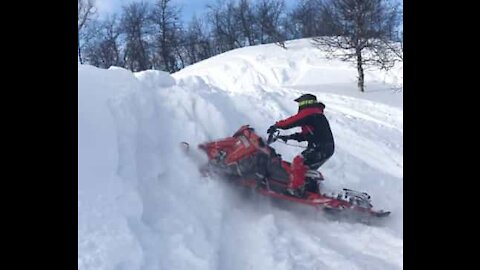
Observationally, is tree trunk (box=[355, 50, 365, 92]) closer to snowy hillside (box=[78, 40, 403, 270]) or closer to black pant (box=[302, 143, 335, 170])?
snowy hillside (box=[78, 40, 403, 270])

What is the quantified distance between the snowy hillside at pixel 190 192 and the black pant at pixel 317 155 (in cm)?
34

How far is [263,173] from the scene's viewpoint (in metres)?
6.07

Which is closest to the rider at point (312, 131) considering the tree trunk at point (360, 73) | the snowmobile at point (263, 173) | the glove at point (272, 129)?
the glove at point (272, 129)

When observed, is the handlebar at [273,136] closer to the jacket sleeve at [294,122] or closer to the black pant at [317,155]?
the jacket sleeve at [294,122]

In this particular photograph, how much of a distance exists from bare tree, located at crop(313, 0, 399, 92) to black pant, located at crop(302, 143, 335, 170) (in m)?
9.33

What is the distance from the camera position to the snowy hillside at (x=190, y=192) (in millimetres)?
4410

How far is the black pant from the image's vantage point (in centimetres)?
641

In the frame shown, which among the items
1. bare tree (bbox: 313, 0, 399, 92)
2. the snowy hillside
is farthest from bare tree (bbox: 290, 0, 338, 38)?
the snowy hillside

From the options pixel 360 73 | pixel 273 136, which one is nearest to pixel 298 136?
pixel 273 136

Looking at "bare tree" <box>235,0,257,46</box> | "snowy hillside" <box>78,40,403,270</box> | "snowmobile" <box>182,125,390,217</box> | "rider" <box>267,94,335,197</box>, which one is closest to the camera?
"snowy hillside" <box>78,40,403,270</box>

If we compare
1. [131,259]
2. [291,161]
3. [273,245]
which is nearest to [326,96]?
[291,161]
